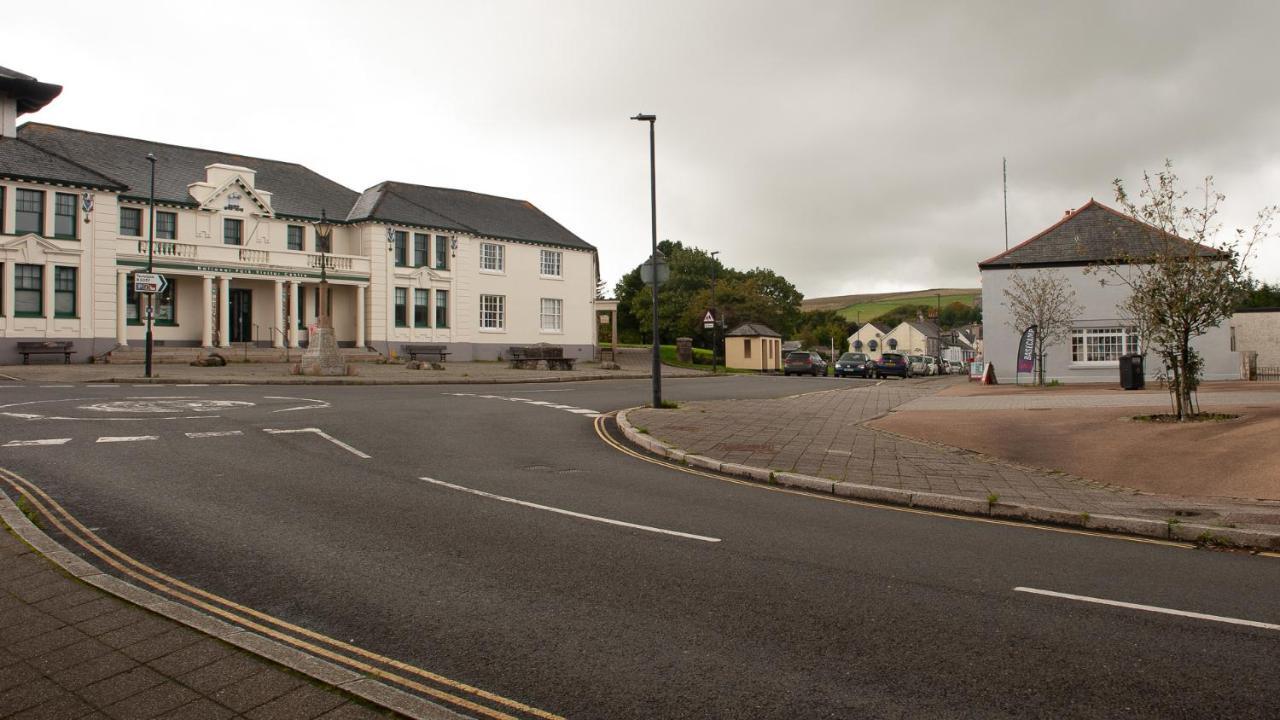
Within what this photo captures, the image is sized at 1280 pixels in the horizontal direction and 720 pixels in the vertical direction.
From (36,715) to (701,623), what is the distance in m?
3.26

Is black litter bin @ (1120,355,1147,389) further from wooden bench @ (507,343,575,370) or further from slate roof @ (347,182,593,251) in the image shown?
slate roof @ (347,182,593,251)

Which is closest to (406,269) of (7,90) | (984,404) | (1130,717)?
(984,404)

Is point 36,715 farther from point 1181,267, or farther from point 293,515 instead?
point 1181,267

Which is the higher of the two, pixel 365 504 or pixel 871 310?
pixel 871 310

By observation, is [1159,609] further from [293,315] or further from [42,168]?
[42,168]

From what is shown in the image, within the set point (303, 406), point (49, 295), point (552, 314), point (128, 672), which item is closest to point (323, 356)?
point (303, 406)

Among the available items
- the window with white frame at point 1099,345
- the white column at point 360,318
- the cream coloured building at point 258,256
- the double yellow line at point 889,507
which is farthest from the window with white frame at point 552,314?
the double yellow line at point 889,507

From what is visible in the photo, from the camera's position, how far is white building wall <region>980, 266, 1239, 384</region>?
107 feet

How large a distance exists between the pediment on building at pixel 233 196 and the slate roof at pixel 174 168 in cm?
51

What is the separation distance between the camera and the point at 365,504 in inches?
309

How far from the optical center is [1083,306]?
33562 mm

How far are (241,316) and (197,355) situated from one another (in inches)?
290

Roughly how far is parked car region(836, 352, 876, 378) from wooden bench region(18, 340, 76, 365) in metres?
37.6

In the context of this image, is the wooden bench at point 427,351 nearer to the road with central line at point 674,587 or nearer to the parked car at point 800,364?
the parked car at point 800,364
